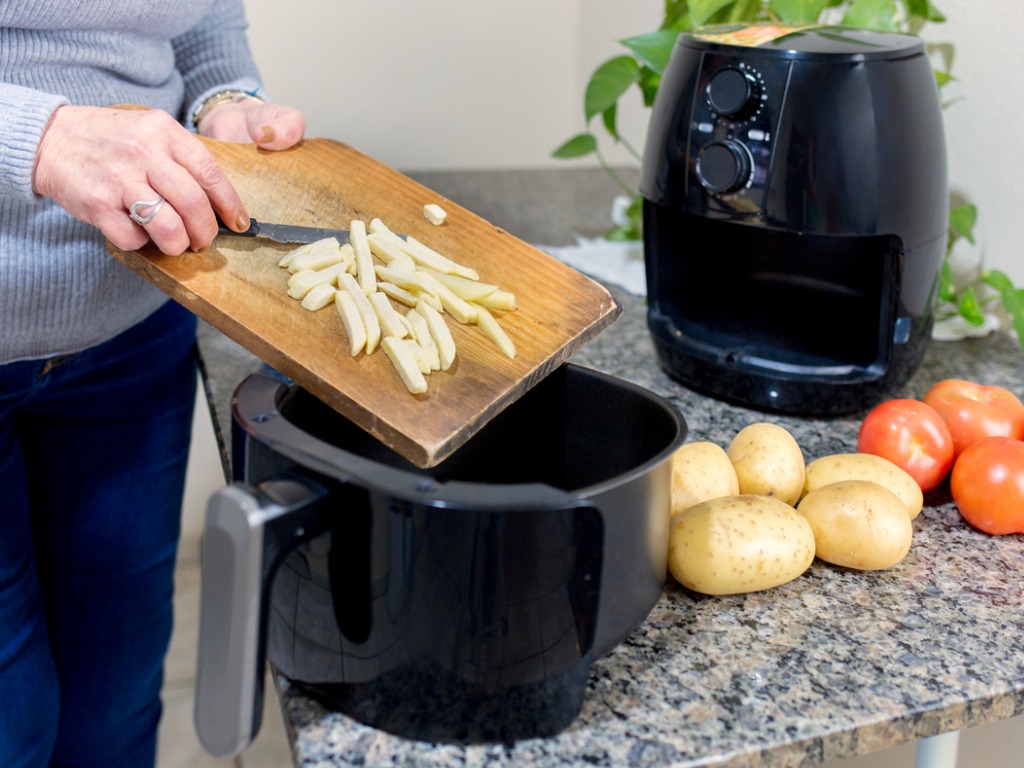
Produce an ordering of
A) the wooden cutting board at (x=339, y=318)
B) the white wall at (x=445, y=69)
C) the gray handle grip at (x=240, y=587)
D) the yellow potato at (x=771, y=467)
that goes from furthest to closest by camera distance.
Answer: the white wall at (x=445, y=69), the yellow potato at (x=771, y=467), the wooden cutting board at (x=339, y=318), the gray handle grip at (x=240, y=587)

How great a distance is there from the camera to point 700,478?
0.75 meters

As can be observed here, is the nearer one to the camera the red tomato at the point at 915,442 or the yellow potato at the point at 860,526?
the yellow potato at the point at 860,526

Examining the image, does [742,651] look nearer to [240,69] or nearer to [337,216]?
[337,216]

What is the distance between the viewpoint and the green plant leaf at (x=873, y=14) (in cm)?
111

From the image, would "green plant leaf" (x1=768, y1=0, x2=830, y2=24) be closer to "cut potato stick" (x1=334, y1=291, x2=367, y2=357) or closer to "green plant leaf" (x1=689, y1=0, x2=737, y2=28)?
"green plant leaf" (x1=689, y1=0, x2=737, y2=28)

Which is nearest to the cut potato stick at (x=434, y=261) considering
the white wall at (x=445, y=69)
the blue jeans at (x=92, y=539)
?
the blue jeans at (x=92, y=539)

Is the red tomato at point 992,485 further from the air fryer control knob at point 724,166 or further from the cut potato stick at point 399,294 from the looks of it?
the cut potato stick at point 399,294

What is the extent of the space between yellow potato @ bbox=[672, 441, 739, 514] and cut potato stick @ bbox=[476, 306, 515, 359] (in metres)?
0.15

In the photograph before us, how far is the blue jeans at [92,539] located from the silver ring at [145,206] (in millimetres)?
243

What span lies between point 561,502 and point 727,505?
22 cm

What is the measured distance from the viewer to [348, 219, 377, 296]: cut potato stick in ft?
2.56

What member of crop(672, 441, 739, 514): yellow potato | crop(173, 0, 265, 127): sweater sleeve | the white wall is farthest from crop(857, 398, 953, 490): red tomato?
the white wall

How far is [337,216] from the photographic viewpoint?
0.91m

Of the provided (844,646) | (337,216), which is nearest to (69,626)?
(337,216)
